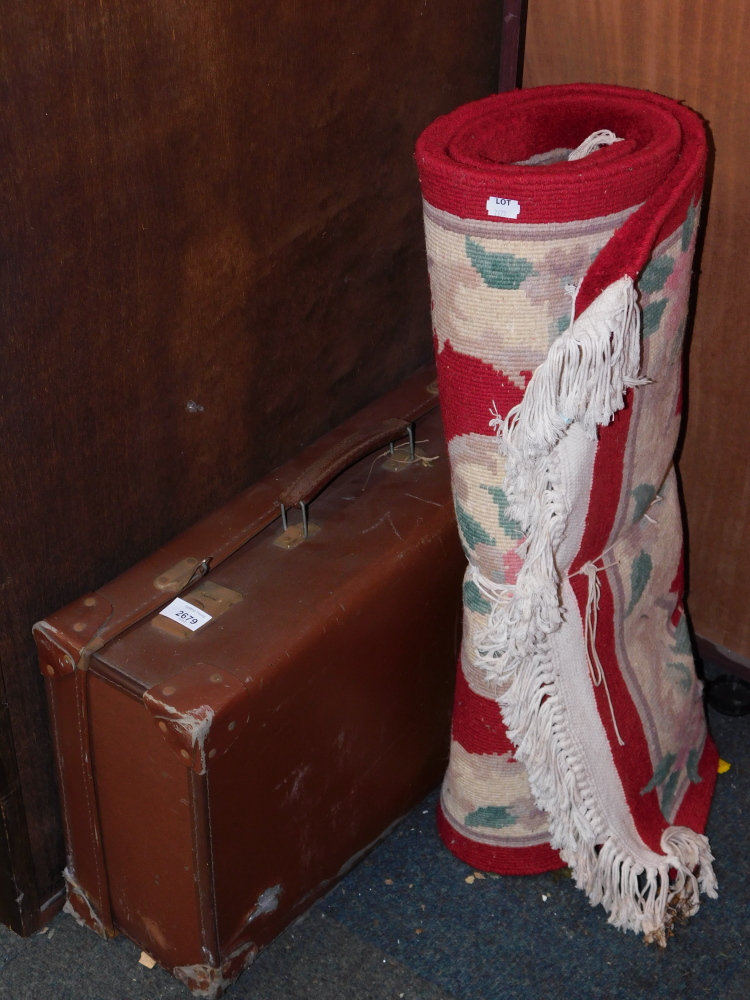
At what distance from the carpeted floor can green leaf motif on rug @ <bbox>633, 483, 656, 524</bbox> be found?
535 millimetres

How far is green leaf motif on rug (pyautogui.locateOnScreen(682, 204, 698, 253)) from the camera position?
1194mm

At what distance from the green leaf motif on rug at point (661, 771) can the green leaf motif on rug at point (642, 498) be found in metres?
0.34

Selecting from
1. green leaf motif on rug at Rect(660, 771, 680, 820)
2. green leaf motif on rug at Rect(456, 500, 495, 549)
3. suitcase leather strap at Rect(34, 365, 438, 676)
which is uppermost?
green leaf motif on rug at Rect(456, 500, 495, 549)

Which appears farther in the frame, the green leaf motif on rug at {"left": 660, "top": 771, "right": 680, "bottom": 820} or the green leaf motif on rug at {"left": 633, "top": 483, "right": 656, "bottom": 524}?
the green leaf motif on rug at {"left": 660, "top": 771, "right": 680, "bottom": 820}

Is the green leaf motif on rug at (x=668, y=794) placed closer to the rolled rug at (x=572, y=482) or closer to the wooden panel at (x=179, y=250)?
the rolled rug at (x=572, y=482)

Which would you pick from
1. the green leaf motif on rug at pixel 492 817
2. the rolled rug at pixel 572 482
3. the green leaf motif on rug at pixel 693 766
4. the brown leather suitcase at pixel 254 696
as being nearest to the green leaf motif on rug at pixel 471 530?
the rolled rug at pixel 572 482

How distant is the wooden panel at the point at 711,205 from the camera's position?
1.44 meters

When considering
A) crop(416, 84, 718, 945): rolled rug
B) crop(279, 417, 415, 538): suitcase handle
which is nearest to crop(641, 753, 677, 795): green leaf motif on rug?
crop(416, 84, 718, 945): rolled rug

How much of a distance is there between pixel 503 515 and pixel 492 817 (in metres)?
0.47

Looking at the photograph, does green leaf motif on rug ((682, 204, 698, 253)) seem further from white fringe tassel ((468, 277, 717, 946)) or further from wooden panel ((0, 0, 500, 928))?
wooden panel ((0, 0, 500, 928))

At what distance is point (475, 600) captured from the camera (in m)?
1.36

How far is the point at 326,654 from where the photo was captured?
4.38 ft

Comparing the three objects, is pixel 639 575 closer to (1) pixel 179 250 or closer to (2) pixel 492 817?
(2) pixel 492 817

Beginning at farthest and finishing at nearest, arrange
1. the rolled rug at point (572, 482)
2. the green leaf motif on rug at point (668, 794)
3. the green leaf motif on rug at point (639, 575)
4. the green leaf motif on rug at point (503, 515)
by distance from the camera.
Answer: the green leaf motif on rug at point (668, 794) → the green leaf motif on rug at point (639, 575) → the green leaf motif on rug at point (503, 515) → the rolled rug at point (572, 482)
